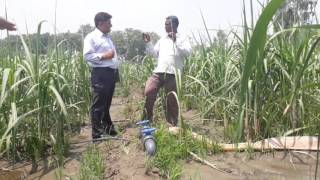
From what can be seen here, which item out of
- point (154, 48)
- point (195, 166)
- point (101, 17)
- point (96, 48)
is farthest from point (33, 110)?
point (154, 48)

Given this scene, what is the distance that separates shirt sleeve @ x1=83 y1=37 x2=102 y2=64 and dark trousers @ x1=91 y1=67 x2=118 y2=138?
→ 111 mm

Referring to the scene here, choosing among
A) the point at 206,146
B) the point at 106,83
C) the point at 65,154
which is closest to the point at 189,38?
Result: the point at 106,83

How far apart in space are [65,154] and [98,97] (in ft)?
3.58

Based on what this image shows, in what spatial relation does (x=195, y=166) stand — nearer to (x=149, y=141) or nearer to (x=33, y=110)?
(x=149, y=141)

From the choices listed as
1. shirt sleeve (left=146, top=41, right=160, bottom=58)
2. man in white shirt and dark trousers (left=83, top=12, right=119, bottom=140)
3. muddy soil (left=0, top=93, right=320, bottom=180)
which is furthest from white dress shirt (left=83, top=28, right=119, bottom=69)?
muddy soil (left=0, top=93, right=320, bottom=180)

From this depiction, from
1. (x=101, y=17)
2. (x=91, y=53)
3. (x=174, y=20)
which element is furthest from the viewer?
(x=174, y=20)

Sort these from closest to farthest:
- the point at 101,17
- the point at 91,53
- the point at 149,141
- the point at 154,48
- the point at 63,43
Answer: the point at 149,141 < the point at 91,53 < the point at 101,17 < the point at 154,48 < the point at 63,43

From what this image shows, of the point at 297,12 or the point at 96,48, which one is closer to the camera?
the point at 297,12

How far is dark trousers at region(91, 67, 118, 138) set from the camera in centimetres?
439

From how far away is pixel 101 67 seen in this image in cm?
450

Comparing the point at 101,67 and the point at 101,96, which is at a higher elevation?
the point at 101,67

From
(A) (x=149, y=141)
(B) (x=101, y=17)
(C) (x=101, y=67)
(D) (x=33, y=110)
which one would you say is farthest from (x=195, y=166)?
(B) (x=101, y=17)

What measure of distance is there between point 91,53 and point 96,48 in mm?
89

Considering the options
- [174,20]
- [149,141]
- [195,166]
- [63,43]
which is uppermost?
[174,20]
